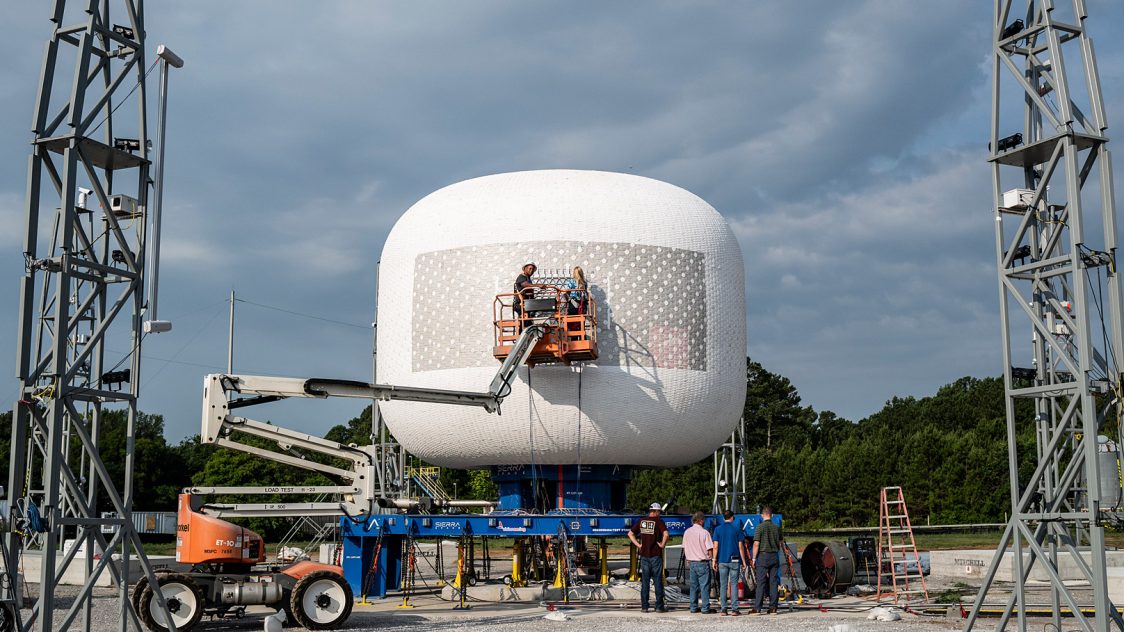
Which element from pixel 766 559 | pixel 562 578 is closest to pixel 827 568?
pixel 766 559

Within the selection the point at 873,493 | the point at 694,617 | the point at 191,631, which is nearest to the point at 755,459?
the point at 873,493

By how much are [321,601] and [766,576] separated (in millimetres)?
6752

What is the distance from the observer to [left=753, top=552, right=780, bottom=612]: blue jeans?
16.8m

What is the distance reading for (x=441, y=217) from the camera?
21.6 meters

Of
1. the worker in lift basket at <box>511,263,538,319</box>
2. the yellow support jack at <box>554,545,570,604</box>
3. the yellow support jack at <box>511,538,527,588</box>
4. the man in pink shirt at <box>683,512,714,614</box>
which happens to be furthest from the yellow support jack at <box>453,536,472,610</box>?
the worker in lift basket at <box>511,263,538,319</box>

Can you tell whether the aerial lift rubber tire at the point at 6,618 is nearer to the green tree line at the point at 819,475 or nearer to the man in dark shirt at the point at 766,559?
the man in dark shirt at the point at 766,559

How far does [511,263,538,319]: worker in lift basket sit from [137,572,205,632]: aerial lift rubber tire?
7.50m

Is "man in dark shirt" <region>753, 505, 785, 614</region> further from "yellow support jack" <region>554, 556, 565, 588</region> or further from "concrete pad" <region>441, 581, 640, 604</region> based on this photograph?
"yellow support jack" <region>554, 556, 565, 588</region>

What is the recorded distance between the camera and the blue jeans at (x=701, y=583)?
1678 centimetres

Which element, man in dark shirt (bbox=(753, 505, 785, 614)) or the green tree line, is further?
the green tree line

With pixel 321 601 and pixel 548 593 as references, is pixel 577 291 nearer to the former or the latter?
pixel 548 593

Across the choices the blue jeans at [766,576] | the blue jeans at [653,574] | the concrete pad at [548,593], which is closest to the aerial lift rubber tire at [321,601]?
the concrete pad at [548,593]

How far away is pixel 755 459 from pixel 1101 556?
4610 centimetres

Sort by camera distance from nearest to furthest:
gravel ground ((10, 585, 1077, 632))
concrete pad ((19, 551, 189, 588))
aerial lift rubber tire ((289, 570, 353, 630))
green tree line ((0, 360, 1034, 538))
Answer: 1. gravel ground ((10, 585, 1077, 632))
2. aerial lift rubber tire ((289, 570, 353, 630))
3. concrete pad ((19, 551, 189, 588))
4. green tree line ((0, 360, 1034, 538))
